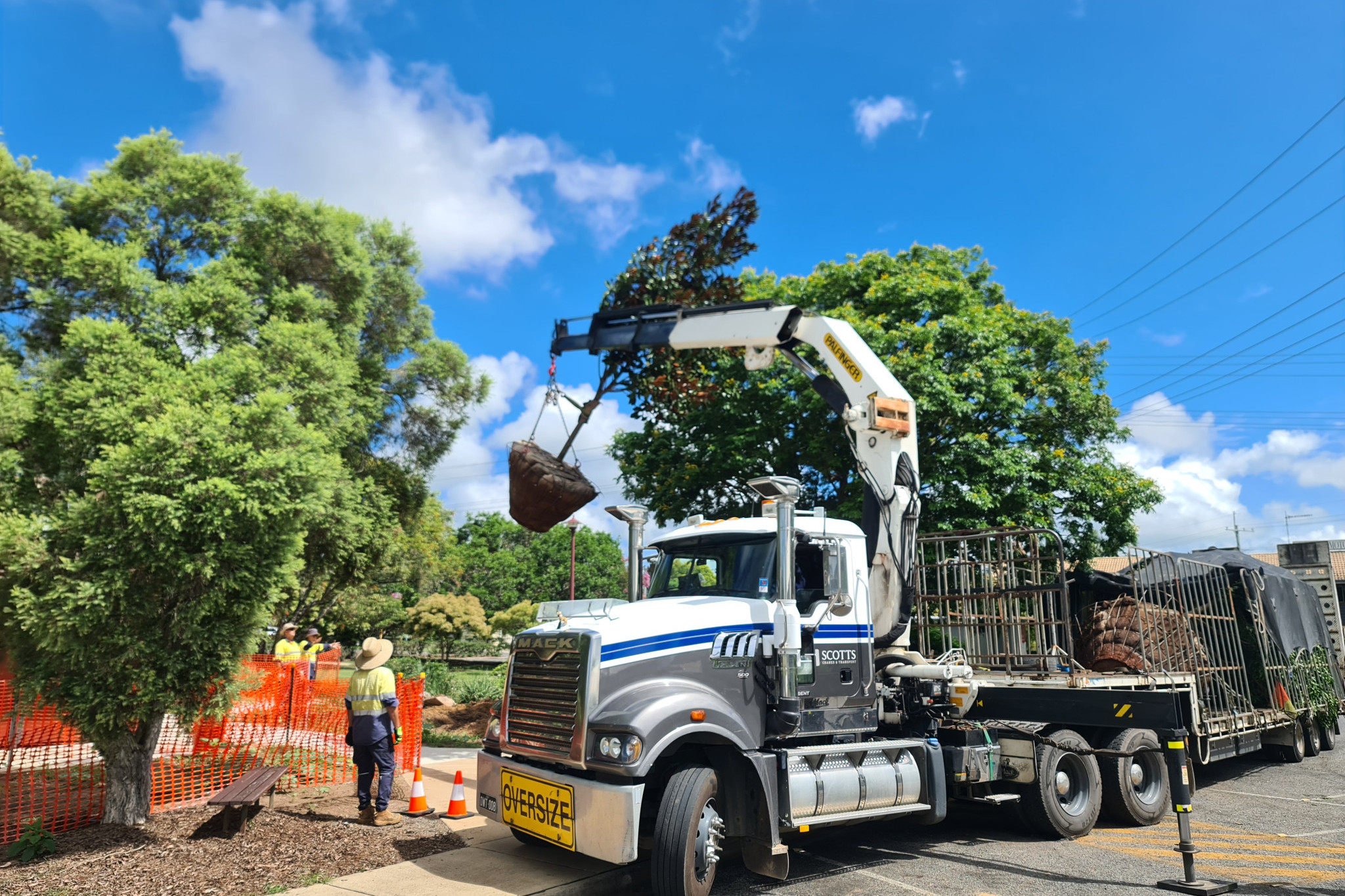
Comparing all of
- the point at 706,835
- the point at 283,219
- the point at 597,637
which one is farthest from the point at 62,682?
the point at 283,219

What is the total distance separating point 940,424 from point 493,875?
39.3 feet

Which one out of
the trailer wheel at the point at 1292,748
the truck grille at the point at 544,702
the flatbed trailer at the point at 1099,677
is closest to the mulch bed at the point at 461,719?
the flatbed trailer at the point at 1099,677

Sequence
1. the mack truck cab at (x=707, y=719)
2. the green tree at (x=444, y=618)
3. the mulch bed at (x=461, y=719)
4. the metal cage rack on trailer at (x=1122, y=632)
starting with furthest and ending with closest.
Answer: the green tree at (x=444, y=618), the mulch bed at (x=461, y=719), the metal cage rack on trailer at (x=1122, y=632), the mack truck cab at (x=707, y=719)

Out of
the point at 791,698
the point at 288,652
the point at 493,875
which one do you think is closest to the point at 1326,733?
the point at 791,698

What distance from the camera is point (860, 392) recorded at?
8602mm

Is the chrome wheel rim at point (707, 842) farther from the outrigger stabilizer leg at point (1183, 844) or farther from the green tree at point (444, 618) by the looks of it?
the green tree at point (444, 618)

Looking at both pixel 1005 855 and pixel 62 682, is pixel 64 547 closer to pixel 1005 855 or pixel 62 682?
pixel 62 682

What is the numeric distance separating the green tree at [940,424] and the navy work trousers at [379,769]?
8275 millimetres

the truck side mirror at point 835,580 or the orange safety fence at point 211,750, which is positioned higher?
the truck side mirror at point 835,580

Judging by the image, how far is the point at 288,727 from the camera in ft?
38.8

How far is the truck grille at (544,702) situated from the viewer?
6.00 meters

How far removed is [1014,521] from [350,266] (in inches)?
521

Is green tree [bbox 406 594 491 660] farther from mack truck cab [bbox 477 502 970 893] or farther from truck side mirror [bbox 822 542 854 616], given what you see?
truck side mirror [bbox 822 542 854 616]

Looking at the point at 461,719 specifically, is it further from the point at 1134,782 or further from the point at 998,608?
the point at 1134,782
